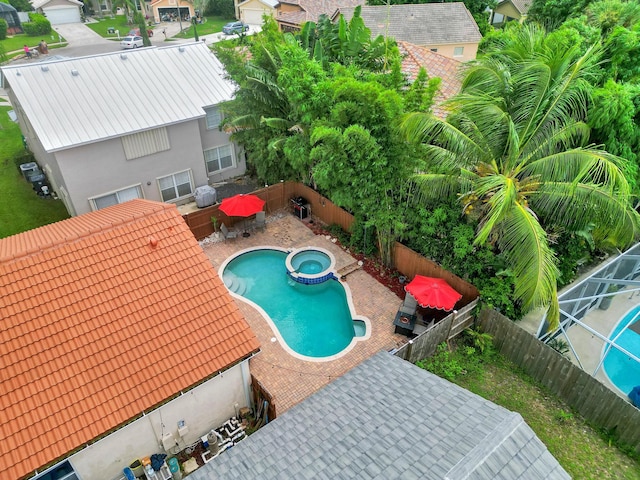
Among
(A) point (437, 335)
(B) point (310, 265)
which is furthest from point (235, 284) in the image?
(A) point (437, 335)

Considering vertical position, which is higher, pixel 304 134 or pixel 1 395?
pixel 304 134

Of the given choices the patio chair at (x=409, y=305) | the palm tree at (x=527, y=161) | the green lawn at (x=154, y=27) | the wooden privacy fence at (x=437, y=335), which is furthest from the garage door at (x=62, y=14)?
the wooden privacy fence at (x=437, y=335)

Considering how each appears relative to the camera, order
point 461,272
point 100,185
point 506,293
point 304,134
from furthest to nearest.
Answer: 1. point 100,185
2. point 304,134
3. point 461,272
4. point 506,293

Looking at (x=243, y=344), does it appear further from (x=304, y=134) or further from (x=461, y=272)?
(x=304, y=134)

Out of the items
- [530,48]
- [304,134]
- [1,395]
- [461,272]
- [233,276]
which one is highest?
[530,48]

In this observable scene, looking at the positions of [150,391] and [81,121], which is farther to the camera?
[81,121]

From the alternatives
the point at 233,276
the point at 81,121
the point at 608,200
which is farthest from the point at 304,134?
the point at 608,200
